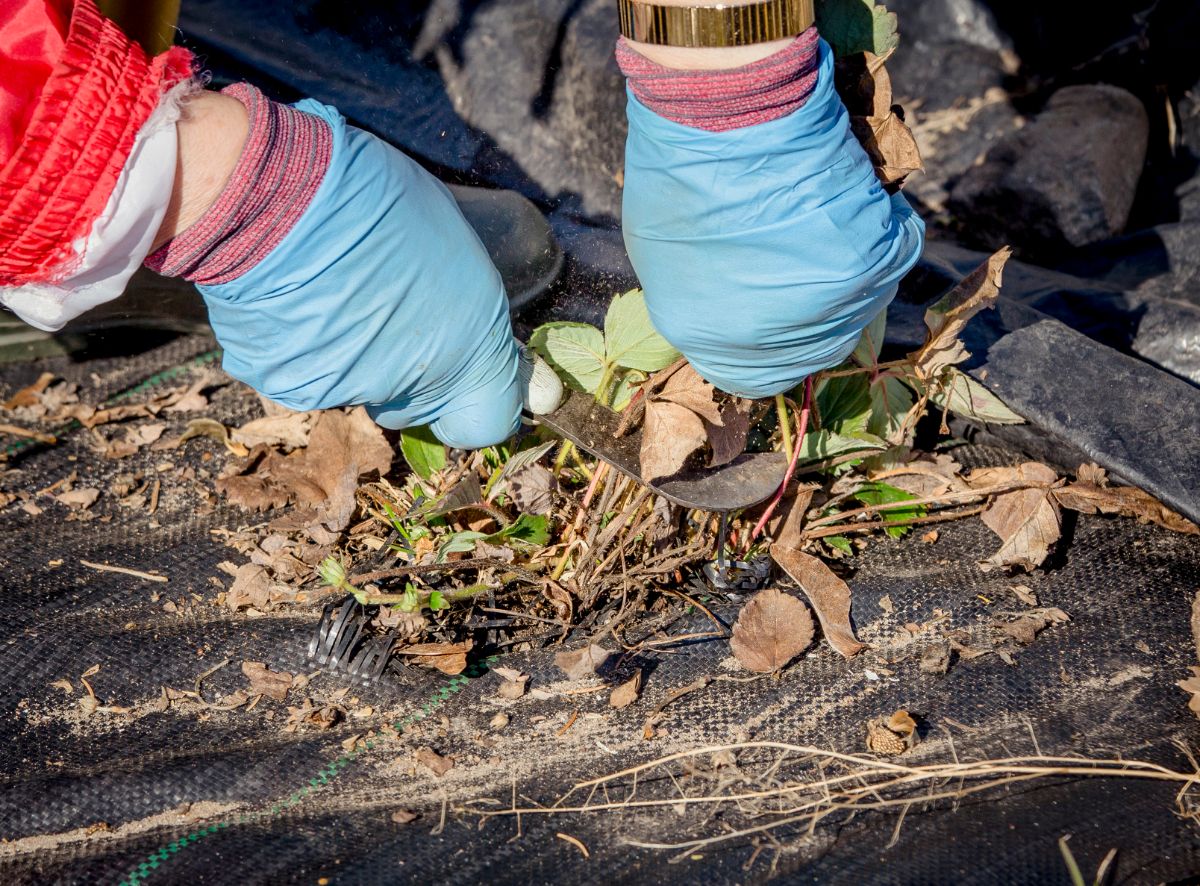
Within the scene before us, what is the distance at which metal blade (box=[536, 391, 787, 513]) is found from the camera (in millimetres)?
Result: 1088

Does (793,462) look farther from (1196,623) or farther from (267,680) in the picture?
(267,680)

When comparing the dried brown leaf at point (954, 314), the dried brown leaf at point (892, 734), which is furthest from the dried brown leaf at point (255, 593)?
the dried brown leaf at point (954, 314)

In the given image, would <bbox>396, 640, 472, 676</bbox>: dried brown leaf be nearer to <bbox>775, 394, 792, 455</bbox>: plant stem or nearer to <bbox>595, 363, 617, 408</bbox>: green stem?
<bbox>595, 363, 617, 408</bbox>: green stem

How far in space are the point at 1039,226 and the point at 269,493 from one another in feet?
5.43

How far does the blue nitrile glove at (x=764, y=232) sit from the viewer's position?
2.81ft

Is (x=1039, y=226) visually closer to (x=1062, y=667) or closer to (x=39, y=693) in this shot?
(x=1062, y=667)

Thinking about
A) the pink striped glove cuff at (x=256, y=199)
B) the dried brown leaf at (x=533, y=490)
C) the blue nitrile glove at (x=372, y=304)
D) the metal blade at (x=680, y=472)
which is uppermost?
the pink striped glove cuff at (x=256, y=199)

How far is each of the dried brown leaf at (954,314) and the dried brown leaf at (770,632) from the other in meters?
0.36

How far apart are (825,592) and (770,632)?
10 centimetres

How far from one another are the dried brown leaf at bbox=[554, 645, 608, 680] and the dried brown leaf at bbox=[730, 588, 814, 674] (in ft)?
0.52

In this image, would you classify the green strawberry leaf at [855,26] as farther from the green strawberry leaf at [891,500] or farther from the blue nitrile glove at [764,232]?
the green strawberry leaf at [891,500]

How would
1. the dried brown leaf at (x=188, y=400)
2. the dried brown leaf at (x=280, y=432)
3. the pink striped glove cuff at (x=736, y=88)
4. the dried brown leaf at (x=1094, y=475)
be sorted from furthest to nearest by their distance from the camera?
the dried brown leaf at (x=188, y=400) → the dried brown leaf at (x=280, y=432) → the dried brown leaf at (x=1094, y=475) → the pink striped glove cuff at (x=736, y=88)

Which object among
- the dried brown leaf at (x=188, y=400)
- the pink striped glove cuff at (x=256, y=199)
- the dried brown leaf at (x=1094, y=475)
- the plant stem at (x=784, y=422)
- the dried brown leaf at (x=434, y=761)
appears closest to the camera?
the pink striped glove cuff at (x=256, y=199)

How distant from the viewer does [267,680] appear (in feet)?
3.81
